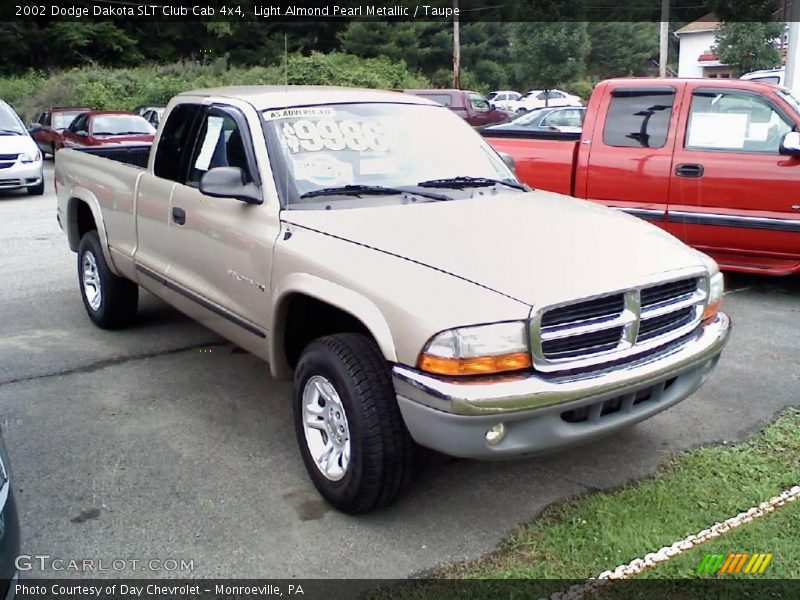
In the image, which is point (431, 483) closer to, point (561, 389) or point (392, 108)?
point (561, 389)

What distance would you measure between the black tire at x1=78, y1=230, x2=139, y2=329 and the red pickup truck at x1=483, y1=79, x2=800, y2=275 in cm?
400

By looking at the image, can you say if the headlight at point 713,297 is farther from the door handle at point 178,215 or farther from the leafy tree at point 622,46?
the leafy tree at point 622,46

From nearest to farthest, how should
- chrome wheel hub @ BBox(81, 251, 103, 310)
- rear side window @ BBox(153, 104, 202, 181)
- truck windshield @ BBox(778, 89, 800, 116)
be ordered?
rear side window @ BBox(153, 104, 202, 181), chrome wheel hub @ BBox(81, 251, 103, 310), truck windshield @ BBox(778, 89, 800, 116)

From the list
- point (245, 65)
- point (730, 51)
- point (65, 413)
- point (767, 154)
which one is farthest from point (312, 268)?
point (245, 65)

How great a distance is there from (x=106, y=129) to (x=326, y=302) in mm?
15854

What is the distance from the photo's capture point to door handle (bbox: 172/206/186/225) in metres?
4.59

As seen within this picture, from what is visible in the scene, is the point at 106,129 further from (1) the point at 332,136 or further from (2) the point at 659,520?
(2) the point at 659,520

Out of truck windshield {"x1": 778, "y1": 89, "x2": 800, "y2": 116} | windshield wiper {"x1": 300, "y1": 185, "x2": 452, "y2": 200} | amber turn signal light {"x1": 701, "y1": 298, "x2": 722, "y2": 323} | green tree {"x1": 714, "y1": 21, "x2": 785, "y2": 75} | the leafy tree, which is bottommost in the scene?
amber turn signal light {"x1": 701, "y1": 298, "x2": 722, "y2": 323}

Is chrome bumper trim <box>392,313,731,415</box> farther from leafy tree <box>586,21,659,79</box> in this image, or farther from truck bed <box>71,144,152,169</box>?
leafy tree <box>586,21,659,79</box>

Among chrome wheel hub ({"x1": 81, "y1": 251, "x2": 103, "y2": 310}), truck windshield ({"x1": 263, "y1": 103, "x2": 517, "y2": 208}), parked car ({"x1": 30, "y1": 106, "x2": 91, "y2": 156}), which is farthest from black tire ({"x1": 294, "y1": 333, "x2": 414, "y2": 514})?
parked car ({"x1": 30, "y1": 106, "x2": 91, "y2": 156})

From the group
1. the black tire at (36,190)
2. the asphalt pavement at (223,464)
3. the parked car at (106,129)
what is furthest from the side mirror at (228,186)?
the parked car at (106,129)

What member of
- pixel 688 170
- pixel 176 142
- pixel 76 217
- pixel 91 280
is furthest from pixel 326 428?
pixel 688 170

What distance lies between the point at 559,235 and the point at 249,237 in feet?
4.96

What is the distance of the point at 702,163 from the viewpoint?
682 cm
